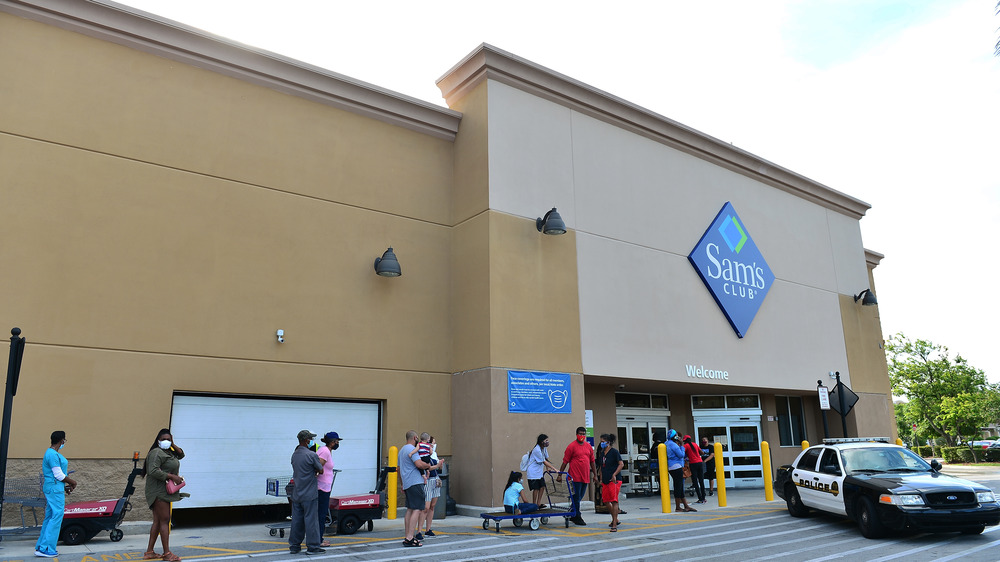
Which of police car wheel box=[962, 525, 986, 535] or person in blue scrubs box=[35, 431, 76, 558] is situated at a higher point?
person in blue scrubs box=[35, 431, 76, 558]

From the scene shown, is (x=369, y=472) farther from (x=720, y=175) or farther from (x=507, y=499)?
(x=720, y=175)

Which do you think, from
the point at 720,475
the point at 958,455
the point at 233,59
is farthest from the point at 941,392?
the point at 233,59

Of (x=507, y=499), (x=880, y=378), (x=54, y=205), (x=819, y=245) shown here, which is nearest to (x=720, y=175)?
(x=819, y=245)

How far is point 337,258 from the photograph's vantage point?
49.1 ft

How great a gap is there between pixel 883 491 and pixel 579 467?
17.0 ft

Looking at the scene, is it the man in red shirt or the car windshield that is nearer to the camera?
the car windshield

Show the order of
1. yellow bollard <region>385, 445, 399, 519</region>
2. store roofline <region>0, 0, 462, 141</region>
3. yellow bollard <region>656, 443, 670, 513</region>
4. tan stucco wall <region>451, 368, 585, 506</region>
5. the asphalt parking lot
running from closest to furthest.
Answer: the asphalt parking lot
store roofline <region>0, 0, 462, 141</region>
yellow bollard <region>385, 445, 399, 519</region>
tan stucco wall <region>451, 368, 585, 506</region>
yellow bollard <region>656, 443, 670, 513</region>

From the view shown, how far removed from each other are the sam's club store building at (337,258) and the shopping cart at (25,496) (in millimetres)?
253

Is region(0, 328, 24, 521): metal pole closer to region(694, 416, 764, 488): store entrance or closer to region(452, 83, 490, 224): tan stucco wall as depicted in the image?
region(452, 83, 490, 224): tan stucco wall

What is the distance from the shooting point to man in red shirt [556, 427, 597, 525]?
42.7 ft

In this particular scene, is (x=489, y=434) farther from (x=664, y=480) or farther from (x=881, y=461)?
(x=881, y=461)

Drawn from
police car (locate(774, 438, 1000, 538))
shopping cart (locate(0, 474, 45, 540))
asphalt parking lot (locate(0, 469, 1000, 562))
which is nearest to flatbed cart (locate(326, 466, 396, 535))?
asphalt parking lot (locate(0, 469, 1000, 562))

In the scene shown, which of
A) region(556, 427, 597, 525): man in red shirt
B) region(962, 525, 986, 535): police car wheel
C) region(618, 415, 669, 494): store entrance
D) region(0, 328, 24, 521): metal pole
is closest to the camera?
region(0, 328, 24, 521): metal pole

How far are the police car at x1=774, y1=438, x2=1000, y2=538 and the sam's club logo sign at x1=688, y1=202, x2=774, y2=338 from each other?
6.92m
